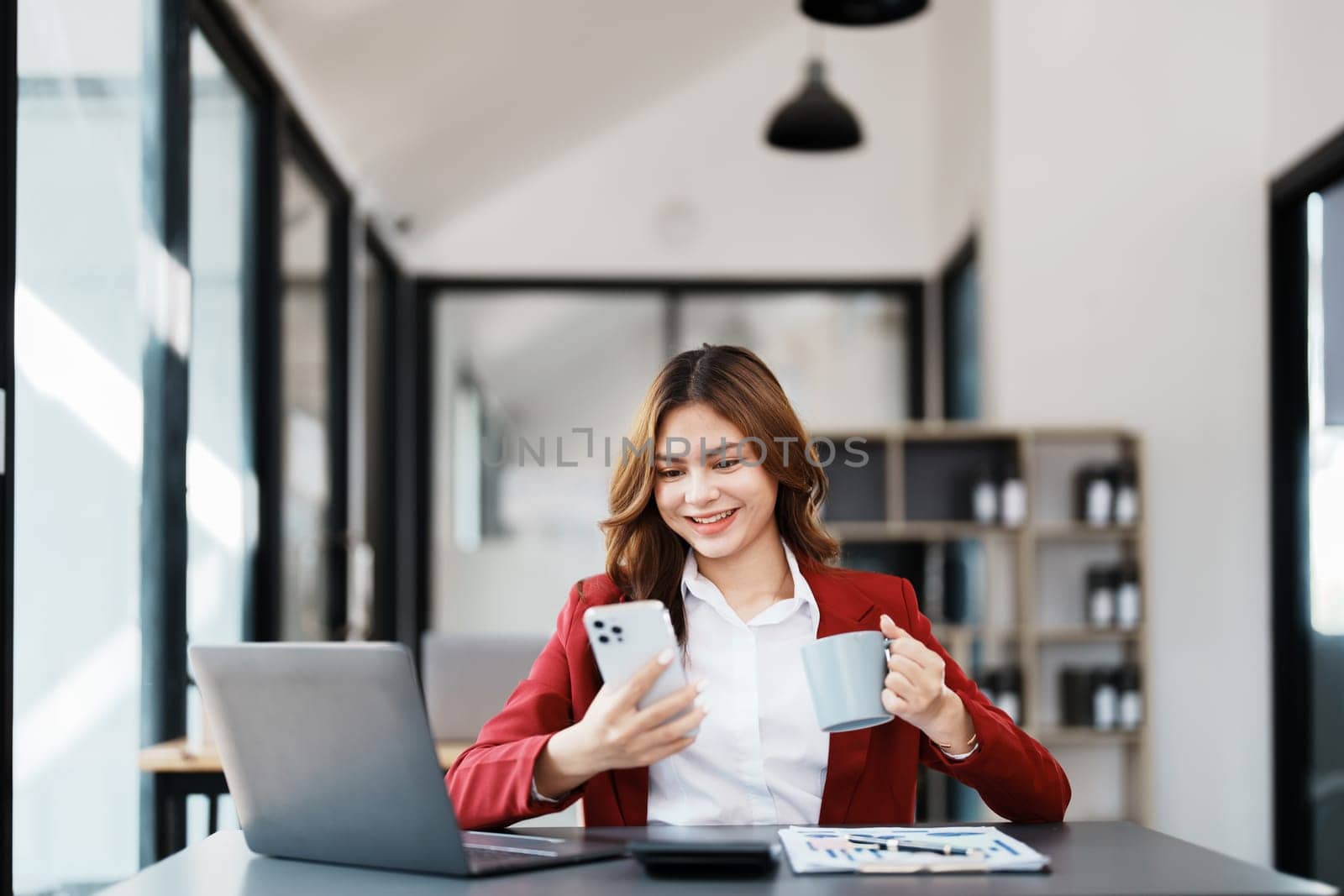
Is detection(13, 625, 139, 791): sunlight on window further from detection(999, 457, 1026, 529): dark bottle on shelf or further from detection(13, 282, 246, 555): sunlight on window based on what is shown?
detection(999, 457, 1026, 529): dark bottle on shelf

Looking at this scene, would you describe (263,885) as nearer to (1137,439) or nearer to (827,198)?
(1137,439)

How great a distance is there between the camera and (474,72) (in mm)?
4723

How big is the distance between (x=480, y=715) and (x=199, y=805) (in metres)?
0.81

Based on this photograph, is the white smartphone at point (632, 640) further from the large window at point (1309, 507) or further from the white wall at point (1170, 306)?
the white wall at point (1170, 306)

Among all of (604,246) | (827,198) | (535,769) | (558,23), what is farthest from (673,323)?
(535,769)

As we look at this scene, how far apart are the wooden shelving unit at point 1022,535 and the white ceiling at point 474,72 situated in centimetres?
175

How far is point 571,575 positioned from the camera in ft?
21.4

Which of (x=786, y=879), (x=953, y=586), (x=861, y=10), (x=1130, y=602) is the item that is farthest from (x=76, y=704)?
(x=953, y=586)

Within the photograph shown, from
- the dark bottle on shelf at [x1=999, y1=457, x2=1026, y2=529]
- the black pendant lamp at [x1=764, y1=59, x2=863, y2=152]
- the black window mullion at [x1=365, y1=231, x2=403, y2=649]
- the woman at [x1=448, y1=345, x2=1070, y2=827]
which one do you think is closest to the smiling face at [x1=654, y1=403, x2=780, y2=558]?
the woman at [x1=448, y1=345, x2=1070, y2=827]

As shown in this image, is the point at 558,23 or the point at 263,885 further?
the point at 558,23

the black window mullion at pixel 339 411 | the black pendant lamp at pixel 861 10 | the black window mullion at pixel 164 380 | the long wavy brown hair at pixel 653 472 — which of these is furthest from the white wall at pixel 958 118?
the long wavy brown hair at pixel 653 472

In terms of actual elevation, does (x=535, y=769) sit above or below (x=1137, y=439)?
below

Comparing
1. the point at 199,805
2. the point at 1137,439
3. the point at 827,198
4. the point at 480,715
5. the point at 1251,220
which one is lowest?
the point at 199,805

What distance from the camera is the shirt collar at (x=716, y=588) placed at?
1.87 metres
